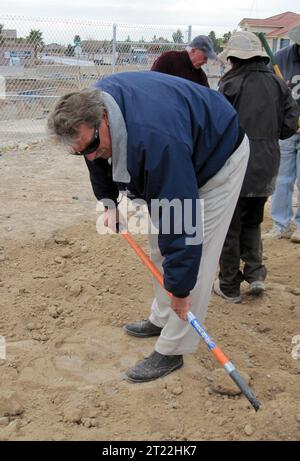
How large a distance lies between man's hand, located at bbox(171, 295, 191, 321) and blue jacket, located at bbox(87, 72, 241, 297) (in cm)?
9

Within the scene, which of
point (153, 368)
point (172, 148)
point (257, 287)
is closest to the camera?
point (172, 148)

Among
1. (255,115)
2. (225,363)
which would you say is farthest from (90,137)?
(255,115)

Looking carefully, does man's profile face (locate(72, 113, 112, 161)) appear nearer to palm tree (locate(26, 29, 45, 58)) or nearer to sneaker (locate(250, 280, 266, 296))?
sneaker (locate(250, 280, 266, 296))

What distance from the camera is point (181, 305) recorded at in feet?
8.11

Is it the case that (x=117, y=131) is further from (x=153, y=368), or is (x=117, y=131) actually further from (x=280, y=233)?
(x=280, y=233)

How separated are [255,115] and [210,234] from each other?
1.18m

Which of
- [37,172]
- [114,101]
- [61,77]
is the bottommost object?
[37,172]

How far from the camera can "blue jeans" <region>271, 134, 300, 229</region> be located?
496 cm

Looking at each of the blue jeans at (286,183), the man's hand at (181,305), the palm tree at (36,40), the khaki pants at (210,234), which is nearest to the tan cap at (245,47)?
the khaki pants at (210,234)

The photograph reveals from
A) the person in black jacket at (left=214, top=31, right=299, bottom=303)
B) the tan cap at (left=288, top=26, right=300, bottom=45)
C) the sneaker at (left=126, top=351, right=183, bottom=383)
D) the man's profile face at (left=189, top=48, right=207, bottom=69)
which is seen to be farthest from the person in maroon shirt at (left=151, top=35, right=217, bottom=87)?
the sneaker at (left=126, top=351, right=183, bottom=383)
